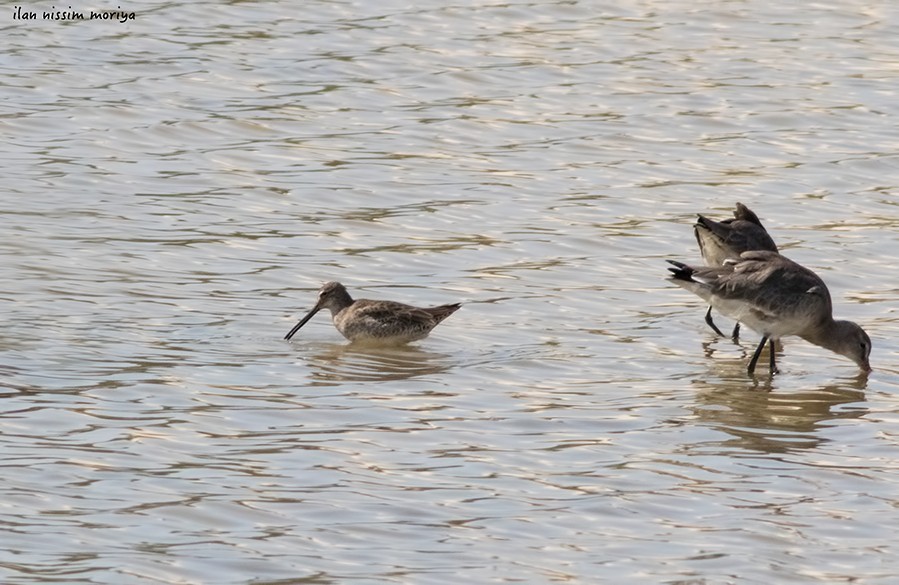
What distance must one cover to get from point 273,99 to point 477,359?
6.71m

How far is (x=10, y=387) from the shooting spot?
8.75 meters

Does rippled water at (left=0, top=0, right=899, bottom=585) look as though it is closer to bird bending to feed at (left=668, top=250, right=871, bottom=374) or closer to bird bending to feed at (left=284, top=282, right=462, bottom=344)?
bird bending to feed at (left=284, top=282, right=462, bottom=344)

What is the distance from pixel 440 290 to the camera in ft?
38.2

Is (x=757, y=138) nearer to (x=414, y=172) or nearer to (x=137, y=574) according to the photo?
(x=414, y=172)

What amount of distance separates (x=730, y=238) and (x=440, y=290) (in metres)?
1.91

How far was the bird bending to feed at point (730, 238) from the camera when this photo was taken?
37.3 ft

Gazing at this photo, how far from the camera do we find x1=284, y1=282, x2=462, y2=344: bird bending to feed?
34.5 feet

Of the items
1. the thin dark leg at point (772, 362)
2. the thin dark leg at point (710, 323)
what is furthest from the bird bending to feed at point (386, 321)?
the thin dark leg at point (772, 362)

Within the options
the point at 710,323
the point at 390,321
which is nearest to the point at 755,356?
the point at 710,323

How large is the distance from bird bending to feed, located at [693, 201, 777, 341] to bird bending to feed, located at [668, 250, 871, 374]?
2.69ft

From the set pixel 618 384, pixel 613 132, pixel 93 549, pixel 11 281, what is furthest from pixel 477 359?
pixel 613 132

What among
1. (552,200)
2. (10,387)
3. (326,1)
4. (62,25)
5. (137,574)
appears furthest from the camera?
(326,1)

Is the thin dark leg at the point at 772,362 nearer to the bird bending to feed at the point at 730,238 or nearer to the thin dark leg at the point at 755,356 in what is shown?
the thin dark leg at the point at 755,356

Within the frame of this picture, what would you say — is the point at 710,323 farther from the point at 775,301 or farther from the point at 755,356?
the point at 775,301
